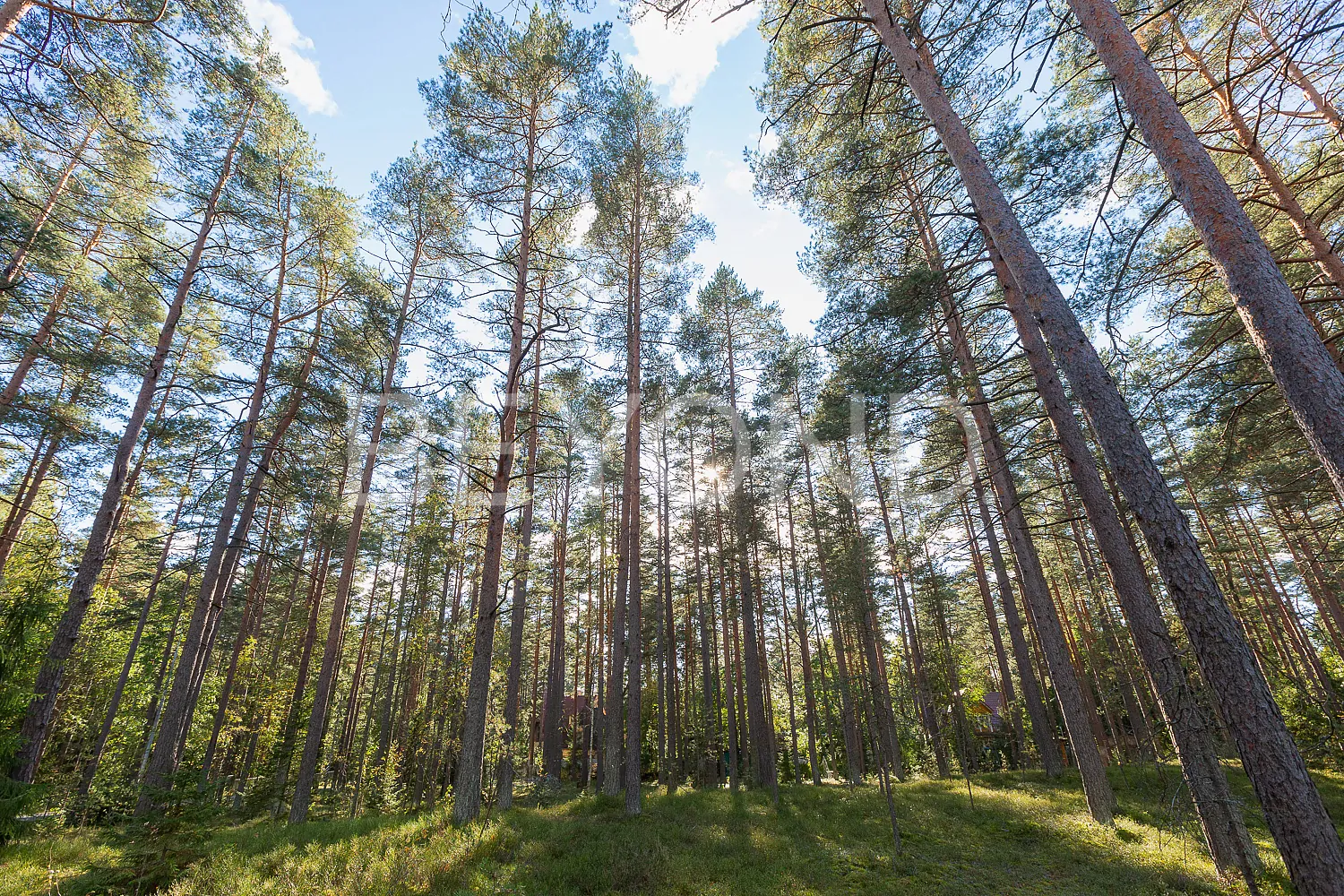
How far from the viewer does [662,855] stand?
25.0ft

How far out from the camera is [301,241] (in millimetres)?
12539

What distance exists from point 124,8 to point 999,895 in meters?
17.8

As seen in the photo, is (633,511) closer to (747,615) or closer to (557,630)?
(747,615)

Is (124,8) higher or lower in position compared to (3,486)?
higher

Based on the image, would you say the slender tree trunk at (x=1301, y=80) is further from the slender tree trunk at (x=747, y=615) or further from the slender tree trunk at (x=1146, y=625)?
the slender tree trunk at (x=747, y=615)

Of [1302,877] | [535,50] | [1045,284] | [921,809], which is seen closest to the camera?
[1302,877]

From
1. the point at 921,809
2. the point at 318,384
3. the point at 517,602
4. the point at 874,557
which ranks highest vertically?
the point at 318,384

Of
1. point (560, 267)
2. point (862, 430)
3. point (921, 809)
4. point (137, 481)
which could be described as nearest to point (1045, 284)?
point (862, 430)

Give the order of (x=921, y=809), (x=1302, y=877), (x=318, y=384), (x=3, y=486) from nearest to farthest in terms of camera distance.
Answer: (x=1302, y=877) < (x=921, y=809) < (x=318, y=384) < (x=3, y=486)

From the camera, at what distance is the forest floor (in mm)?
5777

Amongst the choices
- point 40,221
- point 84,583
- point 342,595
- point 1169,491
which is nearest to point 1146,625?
point 1169,491

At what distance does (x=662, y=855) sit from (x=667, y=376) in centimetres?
1126

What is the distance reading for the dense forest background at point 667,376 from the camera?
17.6 ft

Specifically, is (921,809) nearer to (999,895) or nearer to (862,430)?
(999,895)
